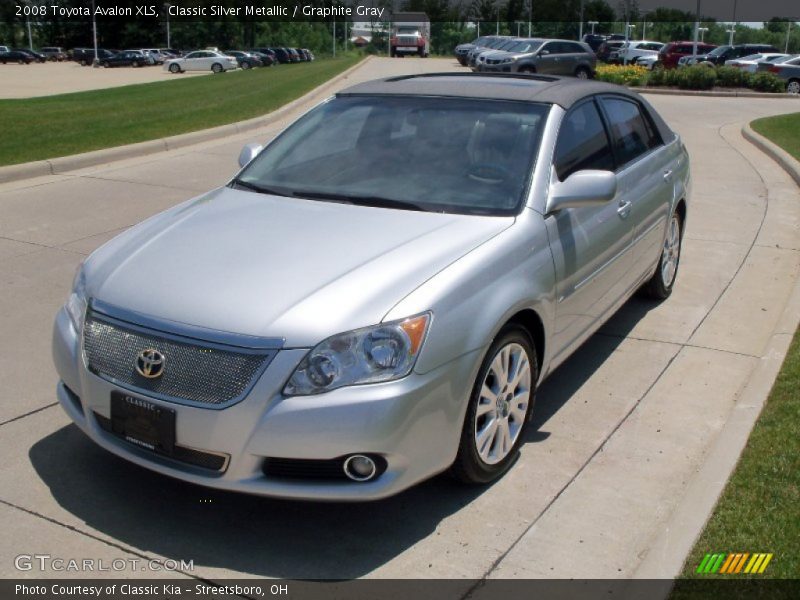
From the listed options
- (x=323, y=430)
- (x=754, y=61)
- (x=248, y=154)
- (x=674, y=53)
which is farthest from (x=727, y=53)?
(x=323, y=430)

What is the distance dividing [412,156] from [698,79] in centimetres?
2463

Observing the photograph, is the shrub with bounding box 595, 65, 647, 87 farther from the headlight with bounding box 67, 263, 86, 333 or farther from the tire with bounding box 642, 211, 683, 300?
the headlight with bounding box 67, 263, 86, 333

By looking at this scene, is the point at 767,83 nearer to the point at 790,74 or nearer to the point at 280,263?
the point at 790,74

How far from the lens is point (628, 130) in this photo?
5984mm

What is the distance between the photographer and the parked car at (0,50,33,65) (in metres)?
72.5

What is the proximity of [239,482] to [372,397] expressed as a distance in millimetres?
597

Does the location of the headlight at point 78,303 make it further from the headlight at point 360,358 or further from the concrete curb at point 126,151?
the concrete curb at point 126,151

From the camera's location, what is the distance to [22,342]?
555cm

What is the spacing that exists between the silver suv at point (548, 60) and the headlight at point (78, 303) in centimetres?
3006

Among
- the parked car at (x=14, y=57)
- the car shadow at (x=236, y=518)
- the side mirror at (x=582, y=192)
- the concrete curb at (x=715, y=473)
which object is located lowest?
the parked car at (x=14, y=57)

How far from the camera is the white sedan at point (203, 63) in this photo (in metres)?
60.3

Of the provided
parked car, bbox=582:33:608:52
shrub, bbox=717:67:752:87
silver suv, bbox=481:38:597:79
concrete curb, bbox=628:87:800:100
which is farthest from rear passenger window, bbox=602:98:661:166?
parked car, bbox=582:33:608:52

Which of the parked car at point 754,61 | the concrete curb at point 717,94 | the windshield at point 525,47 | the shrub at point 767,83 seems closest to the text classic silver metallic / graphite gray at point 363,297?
the concrete curb at point 717,94

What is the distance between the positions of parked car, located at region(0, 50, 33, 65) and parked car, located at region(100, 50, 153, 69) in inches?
320
